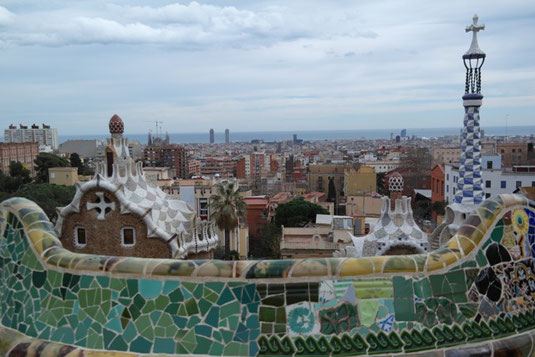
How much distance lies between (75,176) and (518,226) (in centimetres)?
5420

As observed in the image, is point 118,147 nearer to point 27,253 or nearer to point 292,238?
point 27,253

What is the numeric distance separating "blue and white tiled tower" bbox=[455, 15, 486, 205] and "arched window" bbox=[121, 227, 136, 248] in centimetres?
744

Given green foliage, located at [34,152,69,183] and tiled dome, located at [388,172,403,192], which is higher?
tiled dome, located at [388,172,403,192]

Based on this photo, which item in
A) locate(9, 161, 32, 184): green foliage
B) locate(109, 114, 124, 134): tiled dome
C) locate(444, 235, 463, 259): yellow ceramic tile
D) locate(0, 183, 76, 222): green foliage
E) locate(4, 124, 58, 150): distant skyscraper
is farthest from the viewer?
locate(4, 124, 58, 150): distant skyscraper

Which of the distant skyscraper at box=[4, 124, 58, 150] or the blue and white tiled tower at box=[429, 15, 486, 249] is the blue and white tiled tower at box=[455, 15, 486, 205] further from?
the distant skyscraper at box=[4, 124, 58, 150]

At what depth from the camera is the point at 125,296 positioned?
163 inches

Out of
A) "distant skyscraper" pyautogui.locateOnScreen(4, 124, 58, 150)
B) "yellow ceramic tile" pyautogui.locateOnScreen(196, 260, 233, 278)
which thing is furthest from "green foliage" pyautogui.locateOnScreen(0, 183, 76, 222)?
"distant skyscraper" pyautogui.locateOnScreen(4, 124, 58, 150)

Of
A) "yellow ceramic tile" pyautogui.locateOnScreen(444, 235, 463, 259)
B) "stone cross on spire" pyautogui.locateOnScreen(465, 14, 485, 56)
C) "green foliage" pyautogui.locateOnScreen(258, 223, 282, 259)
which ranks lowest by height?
"green foliage" pyautogui.locateOnScreen(258, 223, 282, 259)

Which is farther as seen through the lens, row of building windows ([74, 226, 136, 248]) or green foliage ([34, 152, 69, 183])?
green foliage ([34, 152, 69, 183])

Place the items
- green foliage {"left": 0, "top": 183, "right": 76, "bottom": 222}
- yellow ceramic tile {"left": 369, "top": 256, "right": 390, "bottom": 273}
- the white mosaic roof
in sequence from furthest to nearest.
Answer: green foliage {"left": 0, "top": 183, "right": 76, "bottom": 222}, the white mosaic roof, yellow ceramic tile {"left": 369, "top": 256, "right": 390, "bottom": 273}

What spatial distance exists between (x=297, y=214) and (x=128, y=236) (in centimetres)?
2944

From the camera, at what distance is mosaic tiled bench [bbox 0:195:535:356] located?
4.02m

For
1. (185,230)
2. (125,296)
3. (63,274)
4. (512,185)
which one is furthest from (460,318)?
(512,185)

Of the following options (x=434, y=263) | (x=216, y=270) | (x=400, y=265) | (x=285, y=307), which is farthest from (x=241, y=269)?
(x=434, y=263)
